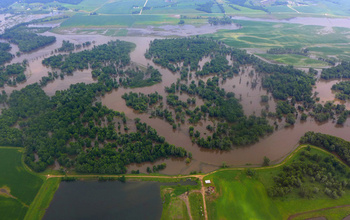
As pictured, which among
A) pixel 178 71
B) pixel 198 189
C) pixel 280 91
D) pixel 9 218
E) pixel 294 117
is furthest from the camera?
pixel 178 71

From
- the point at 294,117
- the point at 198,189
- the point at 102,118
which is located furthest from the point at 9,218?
the point at 294,117

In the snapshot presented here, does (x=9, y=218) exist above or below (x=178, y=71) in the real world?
below

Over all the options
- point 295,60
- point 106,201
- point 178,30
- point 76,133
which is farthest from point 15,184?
point 178,30

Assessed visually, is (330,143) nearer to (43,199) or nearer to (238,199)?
(238,199)

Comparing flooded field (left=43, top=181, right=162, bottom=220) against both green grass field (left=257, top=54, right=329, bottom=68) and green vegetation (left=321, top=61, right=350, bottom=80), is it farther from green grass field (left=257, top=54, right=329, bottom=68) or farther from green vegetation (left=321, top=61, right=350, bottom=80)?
green grass field (left=257, top=54, right=329, bottom=68)

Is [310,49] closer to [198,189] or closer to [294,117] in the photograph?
[294,117]

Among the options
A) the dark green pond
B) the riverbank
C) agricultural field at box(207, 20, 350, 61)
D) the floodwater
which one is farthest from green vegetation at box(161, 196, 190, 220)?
the floodwater
